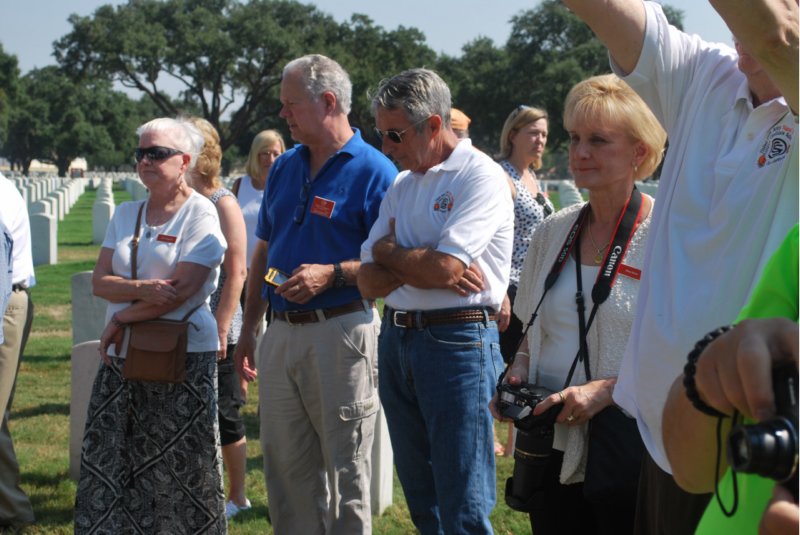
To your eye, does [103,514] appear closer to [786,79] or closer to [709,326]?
[709,326]

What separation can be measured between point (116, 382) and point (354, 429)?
1.19 meters

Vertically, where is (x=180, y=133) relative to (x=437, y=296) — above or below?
above

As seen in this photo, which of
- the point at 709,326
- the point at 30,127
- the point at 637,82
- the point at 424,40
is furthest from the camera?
the point at 30,127

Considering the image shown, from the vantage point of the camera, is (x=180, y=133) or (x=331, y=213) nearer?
(x=331, y=213)

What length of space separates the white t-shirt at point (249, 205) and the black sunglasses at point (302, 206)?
8.17 ft

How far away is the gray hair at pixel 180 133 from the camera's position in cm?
470

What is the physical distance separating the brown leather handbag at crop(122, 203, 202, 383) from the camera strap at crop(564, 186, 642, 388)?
1.94 m

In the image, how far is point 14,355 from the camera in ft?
17.8

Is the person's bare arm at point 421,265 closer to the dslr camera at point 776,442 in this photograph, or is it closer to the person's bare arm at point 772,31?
the person's bare arm at point 772,31

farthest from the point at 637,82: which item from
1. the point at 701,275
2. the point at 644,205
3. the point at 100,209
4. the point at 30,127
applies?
the point at 30,127

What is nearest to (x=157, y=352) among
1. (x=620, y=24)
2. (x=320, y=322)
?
(x=320, y=322)

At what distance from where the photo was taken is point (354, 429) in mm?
4379

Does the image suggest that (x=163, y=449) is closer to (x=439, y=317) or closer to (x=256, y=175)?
(x=439, y=317)

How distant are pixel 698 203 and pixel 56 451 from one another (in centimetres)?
563
